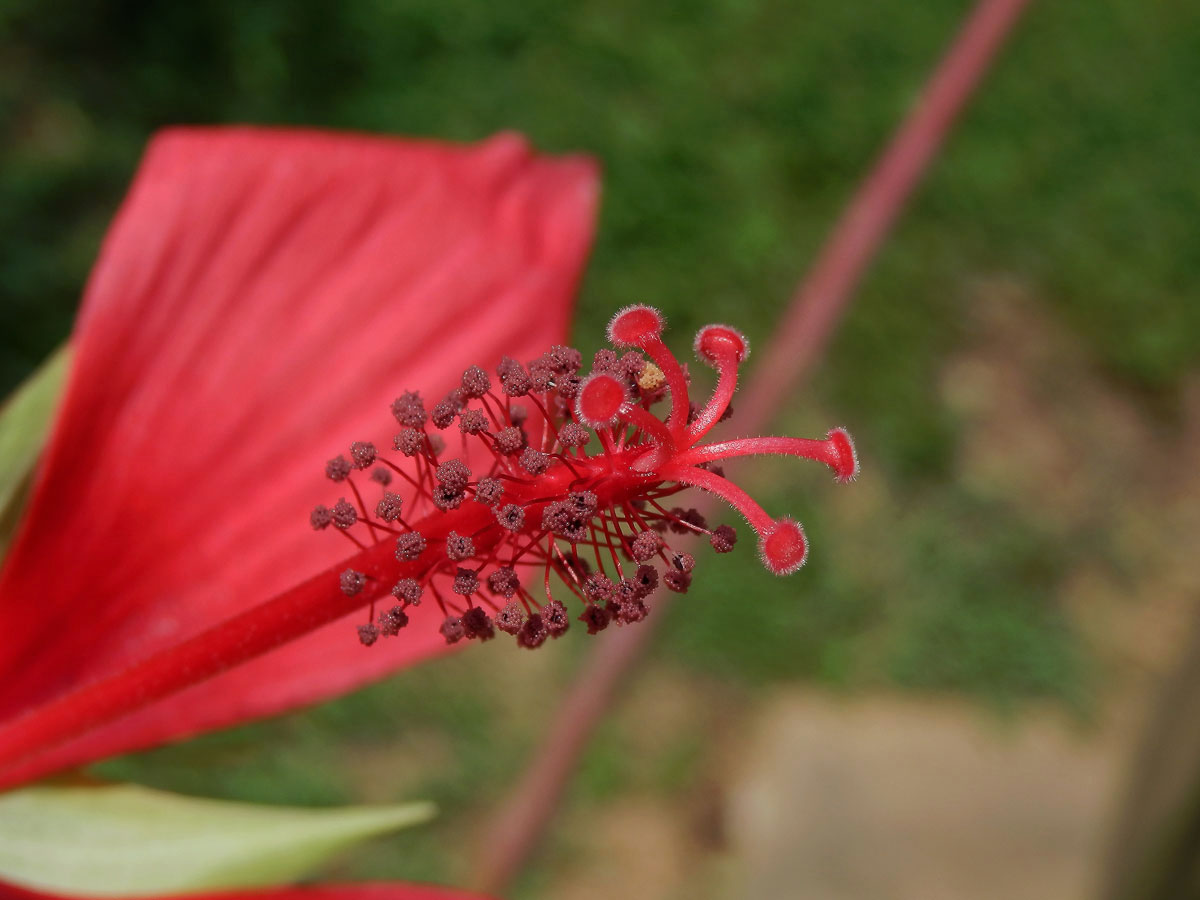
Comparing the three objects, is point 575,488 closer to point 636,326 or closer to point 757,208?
point 636,326

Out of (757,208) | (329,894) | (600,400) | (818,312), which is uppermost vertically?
(757,208)

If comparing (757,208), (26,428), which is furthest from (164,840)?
(757,208)

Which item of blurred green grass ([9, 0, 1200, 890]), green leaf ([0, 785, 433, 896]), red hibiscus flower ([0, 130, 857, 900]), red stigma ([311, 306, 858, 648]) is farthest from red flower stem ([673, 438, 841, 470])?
blurred green grass ([9, 0, 1200, 890])

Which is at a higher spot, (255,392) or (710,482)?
(255,392)

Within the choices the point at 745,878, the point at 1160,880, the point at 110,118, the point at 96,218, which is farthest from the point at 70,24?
the point at 1160,880

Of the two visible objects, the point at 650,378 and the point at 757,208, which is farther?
the point at 757,208

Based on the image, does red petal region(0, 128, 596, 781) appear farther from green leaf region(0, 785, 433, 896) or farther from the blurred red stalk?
the blurred red stalk

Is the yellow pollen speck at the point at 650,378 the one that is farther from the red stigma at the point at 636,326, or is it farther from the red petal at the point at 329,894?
the red petal at the point at 329,894
